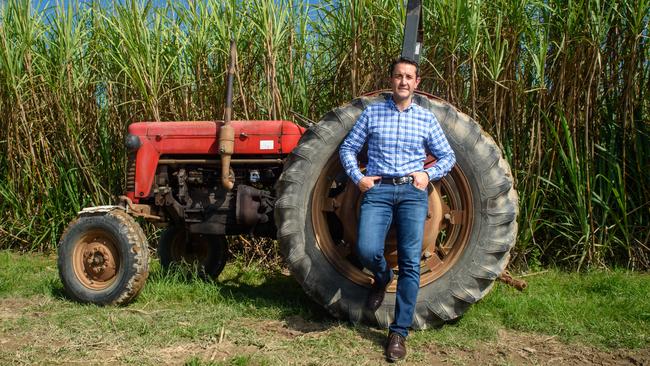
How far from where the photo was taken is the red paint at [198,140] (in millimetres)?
4477

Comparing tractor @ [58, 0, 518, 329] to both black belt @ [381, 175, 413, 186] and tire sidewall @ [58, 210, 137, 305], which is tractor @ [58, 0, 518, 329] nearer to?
tire sidewall @ [58, 210, 137, 305]

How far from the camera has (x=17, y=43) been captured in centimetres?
614

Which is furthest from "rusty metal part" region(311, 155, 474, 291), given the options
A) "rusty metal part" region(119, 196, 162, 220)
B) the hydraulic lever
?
"rusty metal part" region(119, 196, 162, 220)

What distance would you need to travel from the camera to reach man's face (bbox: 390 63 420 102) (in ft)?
11.8

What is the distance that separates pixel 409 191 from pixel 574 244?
2201 millimetres

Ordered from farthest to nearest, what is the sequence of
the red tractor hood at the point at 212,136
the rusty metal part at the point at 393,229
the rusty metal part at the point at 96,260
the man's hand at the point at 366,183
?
the red tractor hood at the point at 212,136 < the rusty metal part at the point at 96,260 < the rusty metal part at the point at 393,229 < the man's hand at the point at 366,183

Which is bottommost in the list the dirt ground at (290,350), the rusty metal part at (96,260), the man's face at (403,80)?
the dirt ground at (290,350)

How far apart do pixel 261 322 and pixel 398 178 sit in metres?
1.21

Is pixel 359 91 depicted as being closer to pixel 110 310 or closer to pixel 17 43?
pixel 110 310

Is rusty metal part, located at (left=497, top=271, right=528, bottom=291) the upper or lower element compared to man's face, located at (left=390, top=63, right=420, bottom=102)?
lower

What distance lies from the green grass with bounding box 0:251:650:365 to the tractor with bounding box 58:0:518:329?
7.8 inches

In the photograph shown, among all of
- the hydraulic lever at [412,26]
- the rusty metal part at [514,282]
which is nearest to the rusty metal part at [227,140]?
the hydraulic lever at [412,26]

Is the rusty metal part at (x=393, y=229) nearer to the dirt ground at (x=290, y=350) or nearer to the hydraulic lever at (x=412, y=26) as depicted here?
the dirt ground at (x=290, y=350)

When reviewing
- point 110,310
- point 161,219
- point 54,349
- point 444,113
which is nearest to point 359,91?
point 444,113
